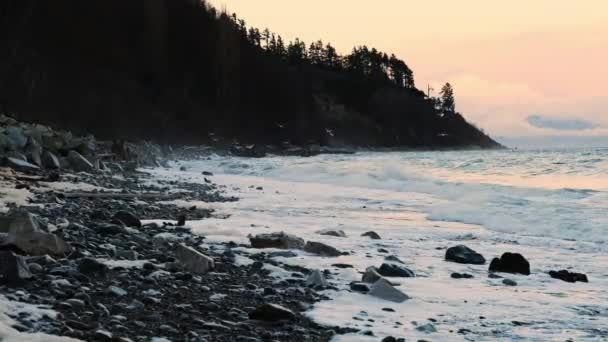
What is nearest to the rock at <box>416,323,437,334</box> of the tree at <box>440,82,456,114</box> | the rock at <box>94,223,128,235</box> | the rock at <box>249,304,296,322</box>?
the rock at <box>249,304,296,322</box>

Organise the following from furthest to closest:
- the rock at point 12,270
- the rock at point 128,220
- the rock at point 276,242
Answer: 1. the rock at point 128,220
2. the rock at point 276,242
3. the rock at point 12,270

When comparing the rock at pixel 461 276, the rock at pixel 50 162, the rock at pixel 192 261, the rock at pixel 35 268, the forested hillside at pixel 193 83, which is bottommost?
the rock at pixel 461 276

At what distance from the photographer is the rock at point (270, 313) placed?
141 inches

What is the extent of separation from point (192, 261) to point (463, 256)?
2.92m

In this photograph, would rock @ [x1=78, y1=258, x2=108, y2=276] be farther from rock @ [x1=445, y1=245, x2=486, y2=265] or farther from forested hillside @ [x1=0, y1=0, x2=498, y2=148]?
forested hillside @ [x1=0, y1=0, x2=498, y2=148]

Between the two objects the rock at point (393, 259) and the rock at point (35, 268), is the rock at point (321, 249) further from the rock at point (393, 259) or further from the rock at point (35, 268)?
the rock at point (35, 268)

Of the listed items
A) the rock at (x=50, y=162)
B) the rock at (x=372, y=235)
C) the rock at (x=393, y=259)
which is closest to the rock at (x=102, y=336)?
the rock at (x=393, y=259)

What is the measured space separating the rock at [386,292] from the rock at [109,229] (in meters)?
2.71

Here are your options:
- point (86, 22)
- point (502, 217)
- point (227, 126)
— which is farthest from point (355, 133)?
point (502, 217)

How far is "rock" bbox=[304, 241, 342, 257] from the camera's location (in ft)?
19.9

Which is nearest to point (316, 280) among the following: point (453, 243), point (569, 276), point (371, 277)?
point (371, 277)

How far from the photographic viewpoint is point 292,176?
74.9 ft

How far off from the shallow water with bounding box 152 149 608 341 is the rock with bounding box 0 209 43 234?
1805 millimetres

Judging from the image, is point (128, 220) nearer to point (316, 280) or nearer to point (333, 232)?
point (333, 232)
